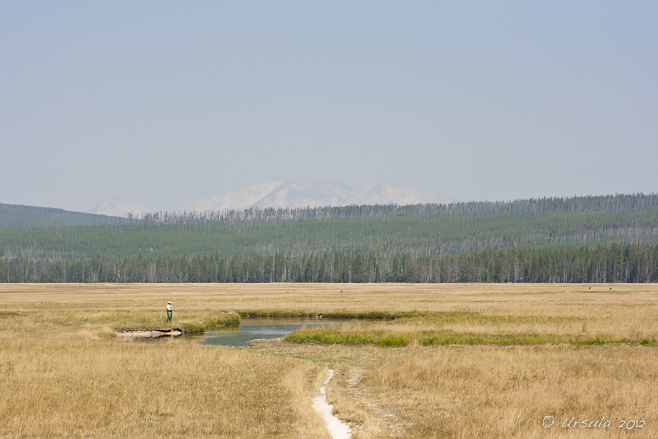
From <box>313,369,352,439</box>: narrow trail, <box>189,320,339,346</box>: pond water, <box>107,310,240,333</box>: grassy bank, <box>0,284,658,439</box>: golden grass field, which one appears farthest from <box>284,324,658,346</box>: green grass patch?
<box>313,369,352,439</box>: narrow trail

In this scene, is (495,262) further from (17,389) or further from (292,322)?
(17,389)

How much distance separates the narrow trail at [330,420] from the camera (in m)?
17.1

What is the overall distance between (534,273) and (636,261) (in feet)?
83.4

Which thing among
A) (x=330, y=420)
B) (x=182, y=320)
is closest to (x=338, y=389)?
(x=330, y=420)

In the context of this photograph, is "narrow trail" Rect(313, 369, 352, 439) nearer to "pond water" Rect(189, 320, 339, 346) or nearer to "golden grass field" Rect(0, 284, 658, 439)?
"golden grass field" Rect(0, 284, 658, 439)

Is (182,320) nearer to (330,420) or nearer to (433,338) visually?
(433,338)

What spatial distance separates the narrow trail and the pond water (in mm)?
22033

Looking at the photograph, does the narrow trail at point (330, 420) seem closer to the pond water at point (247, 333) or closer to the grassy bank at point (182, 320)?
the pond water at point (247, 333)

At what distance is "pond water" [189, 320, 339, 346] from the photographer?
46062 mm

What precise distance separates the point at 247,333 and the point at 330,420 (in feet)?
111

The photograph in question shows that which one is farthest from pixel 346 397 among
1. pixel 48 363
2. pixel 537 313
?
pixel 537 313

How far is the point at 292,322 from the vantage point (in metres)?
62.8

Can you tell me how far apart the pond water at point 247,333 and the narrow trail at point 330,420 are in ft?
72.3

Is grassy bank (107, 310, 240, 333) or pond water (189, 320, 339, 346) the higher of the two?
grassy bank (107, 310, 240, 333)
